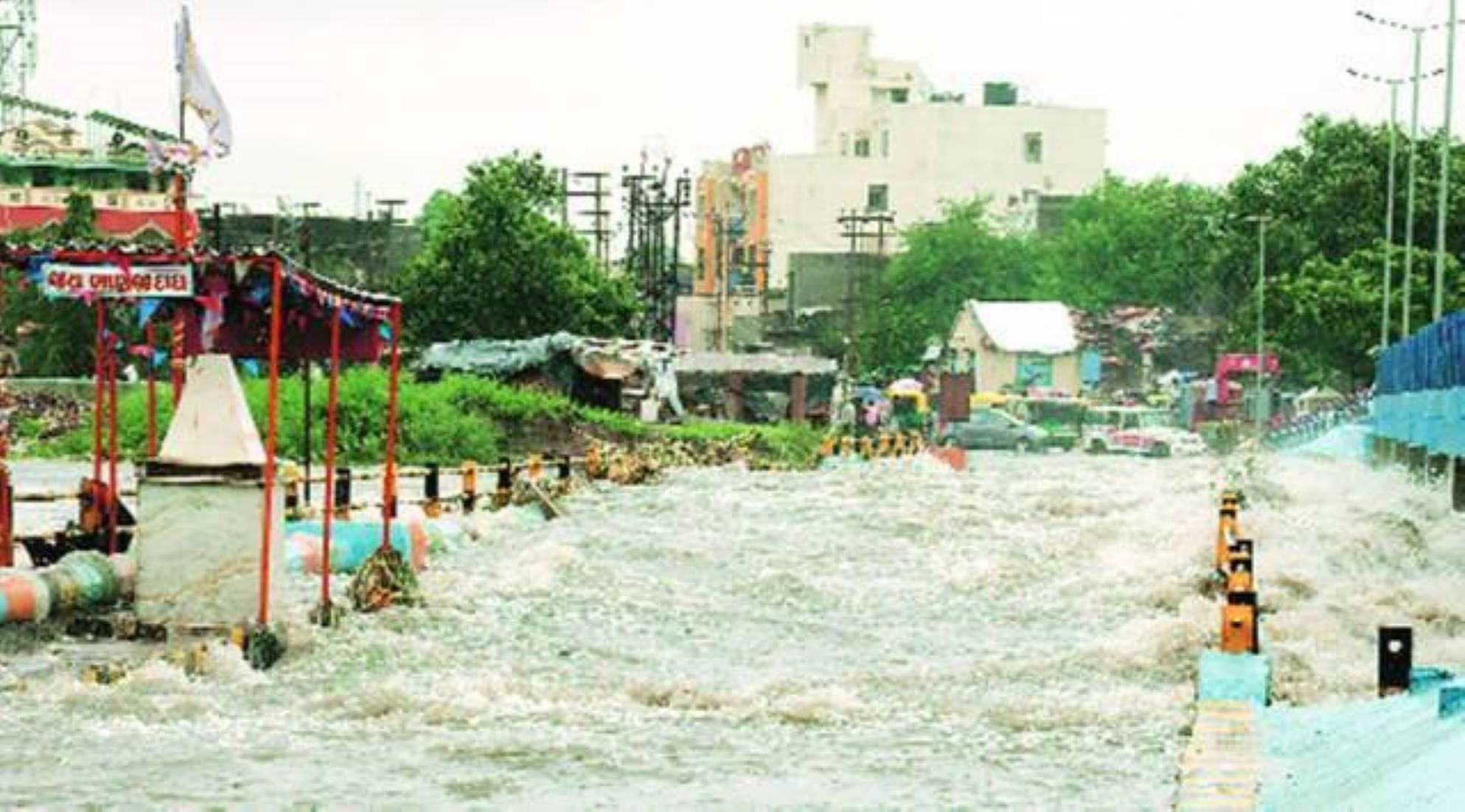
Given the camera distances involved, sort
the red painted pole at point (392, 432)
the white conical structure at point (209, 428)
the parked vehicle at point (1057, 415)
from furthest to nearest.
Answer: the parked vehicle at point (1057, 415) < the red painted pole at point (392, 432) < the white conical structure at point (209, 428)

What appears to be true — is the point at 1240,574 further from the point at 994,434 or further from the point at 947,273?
the point at 947,273

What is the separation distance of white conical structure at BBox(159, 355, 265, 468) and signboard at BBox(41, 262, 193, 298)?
913 millimetres

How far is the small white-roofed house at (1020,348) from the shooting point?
275ft

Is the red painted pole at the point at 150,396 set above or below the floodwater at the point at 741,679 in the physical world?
above

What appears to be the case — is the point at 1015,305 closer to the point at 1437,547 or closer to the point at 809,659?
the point at 1437,547

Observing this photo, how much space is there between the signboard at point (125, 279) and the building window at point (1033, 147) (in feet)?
283

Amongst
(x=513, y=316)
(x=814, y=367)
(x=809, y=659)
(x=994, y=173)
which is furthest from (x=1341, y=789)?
(x=994, y=173)

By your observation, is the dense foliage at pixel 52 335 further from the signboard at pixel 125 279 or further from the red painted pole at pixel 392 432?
the signboard at pixel 125 279

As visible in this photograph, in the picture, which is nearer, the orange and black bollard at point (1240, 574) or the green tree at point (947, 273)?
the orange and black bollard at point (1240, 574)

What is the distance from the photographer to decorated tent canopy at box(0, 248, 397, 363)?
607 inches

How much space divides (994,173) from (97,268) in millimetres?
85888

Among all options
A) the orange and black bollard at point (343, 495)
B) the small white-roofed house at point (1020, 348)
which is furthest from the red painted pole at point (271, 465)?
the small white-roofed house at point (1020, 348)

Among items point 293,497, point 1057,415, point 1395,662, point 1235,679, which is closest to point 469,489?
point 293,497

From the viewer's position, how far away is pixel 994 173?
99625mm
